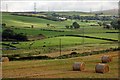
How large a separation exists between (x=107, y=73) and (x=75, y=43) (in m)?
49.7

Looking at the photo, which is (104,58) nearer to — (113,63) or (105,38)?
(113,63)

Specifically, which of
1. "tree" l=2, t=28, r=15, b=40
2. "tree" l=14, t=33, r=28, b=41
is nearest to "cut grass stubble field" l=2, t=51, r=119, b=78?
"tree" l=14, t=33, r=28, b=41

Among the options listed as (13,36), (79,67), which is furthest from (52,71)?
(13,36)

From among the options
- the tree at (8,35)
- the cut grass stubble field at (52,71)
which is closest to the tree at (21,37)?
the tree at (8,35)

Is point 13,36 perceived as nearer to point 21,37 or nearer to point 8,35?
point 8,35

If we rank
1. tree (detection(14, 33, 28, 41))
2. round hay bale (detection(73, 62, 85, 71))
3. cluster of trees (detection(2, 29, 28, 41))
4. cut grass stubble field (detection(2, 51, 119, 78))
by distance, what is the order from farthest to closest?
cluster of trees (detection(2, 29, 28, 41)) → tree (detection(14, 33, 28, 41)) → round hay bale (detection(73, 62, 85, 71)) → cut grass stubble field (detection(2, 51, 119, 78))

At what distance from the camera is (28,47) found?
224 feet

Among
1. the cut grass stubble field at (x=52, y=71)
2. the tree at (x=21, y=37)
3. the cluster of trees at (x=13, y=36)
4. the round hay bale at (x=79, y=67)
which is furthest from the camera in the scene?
the cluster of trees at (x=13, y=36)

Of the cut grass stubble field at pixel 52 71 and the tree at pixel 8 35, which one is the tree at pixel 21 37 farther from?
the cut grass stubble field at pixel 52 71

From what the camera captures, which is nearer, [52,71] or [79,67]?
[52,71]

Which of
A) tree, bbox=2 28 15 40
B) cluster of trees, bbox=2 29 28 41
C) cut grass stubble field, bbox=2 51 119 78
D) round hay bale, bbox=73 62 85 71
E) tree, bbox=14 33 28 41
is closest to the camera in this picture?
cut grass stubble field, bbox=2 51 119 78

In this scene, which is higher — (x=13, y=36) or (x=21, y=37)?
(x=13, y=36)

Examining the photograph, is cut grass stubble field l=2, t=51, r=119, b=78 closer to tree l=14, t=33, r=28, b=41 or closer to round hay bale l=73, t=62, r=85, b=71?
round hay bale l=73, t=62, r=85, b=71

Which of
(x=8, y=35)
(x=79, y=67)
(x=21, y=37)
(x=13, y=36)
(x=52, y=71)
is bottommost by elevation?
(x=52, y=71)
